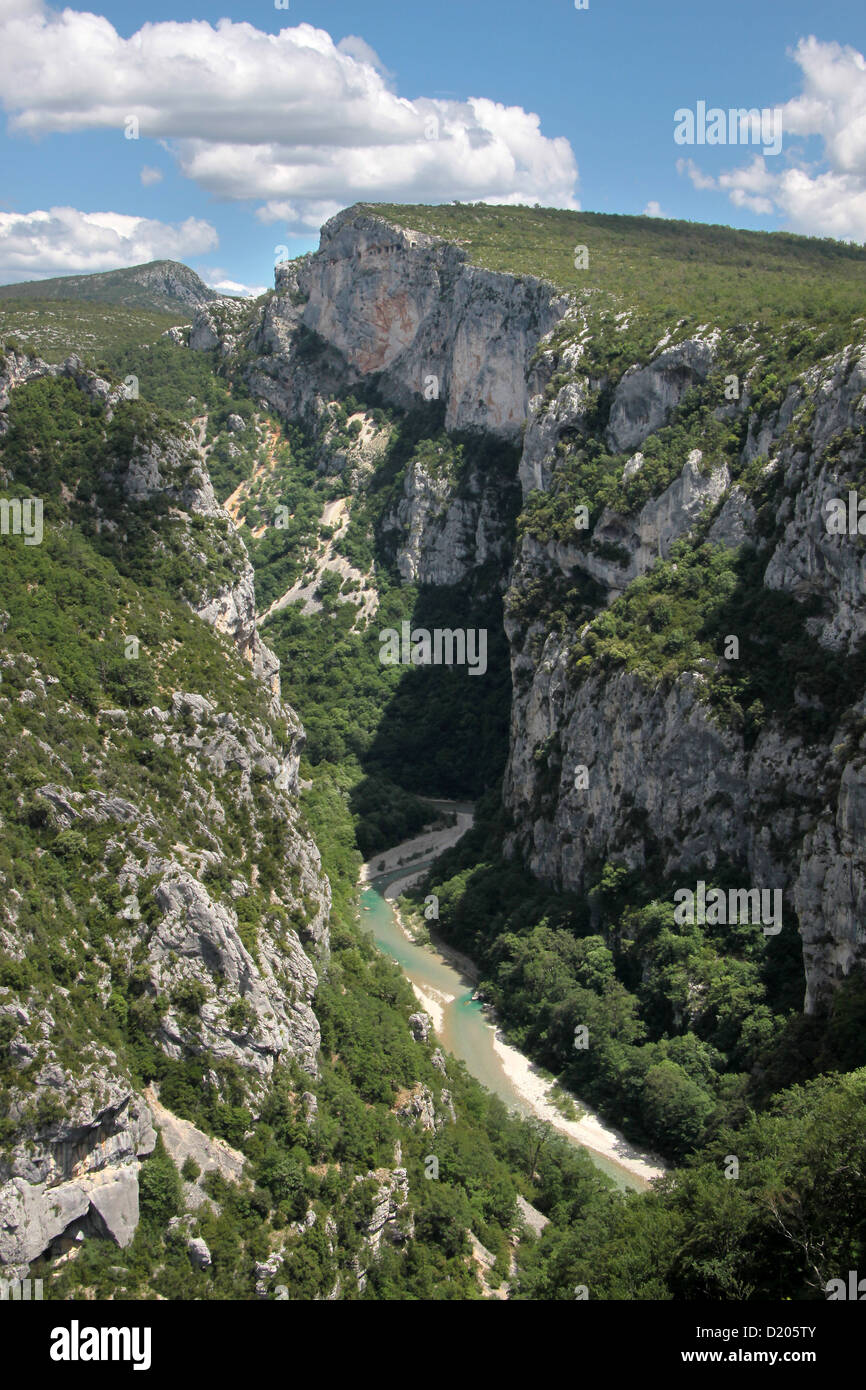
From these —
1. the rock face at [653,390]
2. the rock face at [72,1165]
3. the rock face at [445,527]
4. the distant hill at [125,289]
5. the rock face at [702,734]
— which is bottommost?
the rock face at [72,1165]

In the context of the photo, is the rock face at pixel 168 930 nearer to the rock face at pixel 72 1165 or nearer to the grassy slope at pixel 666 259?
the rock face at pixel 72 1165

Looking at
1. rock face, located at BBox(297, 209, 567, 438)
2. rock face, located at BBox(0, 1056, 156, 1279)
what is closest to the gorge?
rock face, located at BBox(0, 1056, 156, 1279)

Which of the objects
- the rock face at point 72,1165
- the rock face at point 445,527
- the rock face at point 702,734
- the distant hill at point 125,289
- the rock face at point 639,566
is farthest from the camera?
the distant hill at point 125,289

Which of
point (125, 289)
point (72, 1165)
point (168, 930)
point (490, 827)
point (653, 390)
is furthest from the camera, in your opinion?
point (125, 289)

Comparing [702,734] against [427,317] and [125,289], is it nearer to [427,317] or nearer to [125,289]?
[427,317]

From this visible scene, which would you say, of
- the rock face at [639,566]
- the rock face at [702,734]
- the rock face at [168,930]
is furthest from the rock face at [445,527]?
the rock face at [168,930]

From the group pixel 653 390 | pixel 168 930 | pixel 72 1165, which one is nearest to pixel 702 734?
pixel 653 390

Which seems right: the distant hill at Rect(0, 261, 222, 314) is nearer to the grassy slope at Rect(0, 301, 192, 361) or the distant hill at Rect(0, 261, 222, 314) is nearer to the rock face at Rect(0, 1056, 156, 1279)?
the grassy slope at Rect(0, 301, 192, 361)

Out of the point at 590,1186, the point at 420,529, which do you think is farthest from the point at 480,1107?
the point at 420,529
